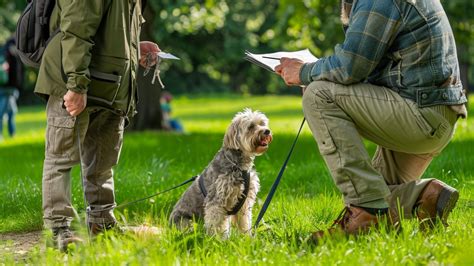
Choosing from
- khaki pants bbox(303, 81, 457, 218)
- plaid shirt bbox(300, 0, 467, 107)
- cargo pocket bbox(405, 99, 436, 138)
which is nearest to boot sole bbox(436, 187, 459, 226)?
khaki pants bbox(303, 81, 457, 218)

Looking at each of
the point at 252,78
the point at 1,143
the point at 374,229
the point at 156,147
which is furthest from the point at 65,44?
the point at 252,78

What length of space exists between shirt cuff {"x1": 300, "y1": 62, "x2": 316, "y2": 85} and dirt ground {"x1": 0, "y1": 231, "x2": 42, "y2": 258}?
82.7 inches

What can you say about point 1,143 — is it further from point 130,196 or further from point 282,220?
point 282,220

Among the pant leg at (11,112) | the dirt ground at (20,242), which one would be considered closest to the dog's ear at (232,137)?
the dirt ground at (20,242)

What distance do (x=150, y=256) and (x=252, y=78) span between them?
4680 centimetres

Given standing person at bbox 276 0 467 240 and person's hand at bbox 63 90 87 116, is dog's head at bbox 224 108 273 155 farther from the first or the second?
person's hand at bbox 63 90 87 116

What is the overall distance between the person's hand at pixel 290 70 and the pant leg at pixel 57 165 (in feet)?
4.32

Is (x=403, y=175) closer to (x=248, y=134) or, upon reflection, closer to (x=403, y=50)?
(x=403, y=50)

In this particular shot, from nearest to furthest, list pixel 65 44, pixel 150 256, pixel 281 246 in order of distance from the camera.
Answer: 1. pixel 150 256
2. pixel 281 246
3. pixel 65 44

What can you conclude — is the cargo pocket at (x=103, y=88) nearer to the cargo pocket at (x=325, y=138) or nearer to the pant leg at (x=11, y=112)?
the cargo pocket at (x=325, y=138)

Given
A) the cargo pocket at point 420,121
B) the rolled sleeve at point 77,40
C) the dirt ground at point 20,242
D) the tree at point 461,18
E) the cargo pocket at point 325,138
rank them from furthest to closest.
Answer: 1. the tree at point 461,18
2. the dirt ground at point 20,242
3. the rolled sleeve at point 77,40
4. the cargo pocket at point 325,138
5. the cargo pocket at point 420,121

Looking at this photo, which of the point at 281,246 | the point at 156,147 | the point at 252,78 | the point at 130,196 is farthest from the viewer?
the point at 252,78

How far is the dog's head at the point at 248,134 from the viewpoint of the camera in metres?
5.56

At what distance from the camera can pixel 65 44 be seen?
5059 mm
